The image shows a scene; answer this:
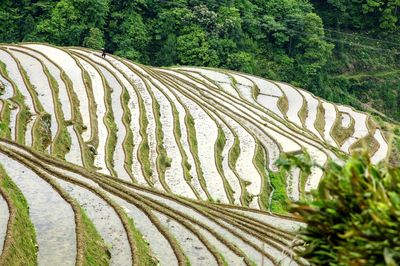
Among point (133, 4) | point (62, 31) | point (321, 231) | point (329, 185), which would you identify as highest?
point (133, 4)

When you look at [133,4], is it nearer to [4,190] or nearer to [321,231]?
[4,190]

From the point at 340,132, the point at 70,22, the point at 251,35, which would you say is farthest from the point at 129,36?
the point at 340,132

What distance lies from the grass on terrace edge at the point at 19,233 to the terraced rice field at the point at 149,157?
4 centimetres

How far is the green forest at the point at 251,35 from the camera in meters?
45.0

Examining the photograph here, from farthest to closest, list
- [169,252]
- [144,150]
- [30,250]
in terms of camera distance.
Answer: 1. [144,150]
2. [169,252]
3. [30,250]

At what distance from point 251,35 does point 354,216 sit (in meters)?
45.2

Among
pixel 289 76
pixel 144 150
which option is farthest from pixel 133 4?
pixel 144 150

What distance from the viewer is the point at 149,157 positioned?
23.6 meters

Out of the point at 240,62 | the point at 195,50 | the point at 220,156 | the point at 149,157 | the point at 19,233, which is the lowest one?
the point at 19,233

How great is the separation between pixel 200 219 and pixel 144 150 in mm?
8239

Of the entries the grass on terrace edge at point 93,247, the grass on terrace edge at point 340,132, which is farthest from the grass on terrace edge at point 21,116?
the grass on terrace edge at point 340,132

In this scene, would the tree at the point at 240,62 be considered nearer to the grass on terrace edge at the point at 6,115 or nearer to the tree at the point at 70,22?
the tree at the point at 70,22

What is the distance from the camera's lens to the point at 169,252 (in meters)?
13.2

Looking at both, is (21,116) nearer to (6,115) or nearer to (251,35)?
(6,115)
